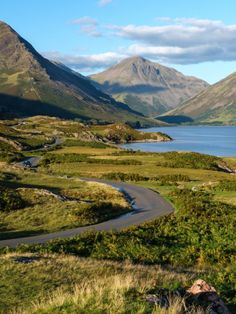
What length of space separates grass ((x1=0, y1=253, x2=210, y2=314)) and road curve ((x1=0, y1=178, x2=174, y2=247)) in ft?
43.0

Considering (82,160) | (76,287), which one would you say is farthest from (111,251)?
(82,160)

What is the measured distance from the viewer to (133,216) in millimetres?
46812

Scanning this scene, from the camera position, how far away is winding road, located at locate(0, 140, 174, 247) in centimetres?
3562

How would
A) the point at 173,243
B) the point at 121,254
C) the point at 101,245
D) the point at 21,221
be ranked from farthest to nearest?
the point at 21,221 → the point at 173,243 → the point at 101,245 → the point at 121,254

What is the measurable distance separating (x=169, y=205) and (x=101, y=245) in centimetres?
2219

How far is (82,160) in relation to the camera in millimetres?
113312

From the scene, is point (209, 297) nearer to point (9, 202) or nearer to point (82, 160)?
point (9, 202)

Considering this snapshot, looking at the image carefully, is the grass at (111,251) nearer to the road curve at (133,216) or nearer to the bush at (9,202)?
the bush at (9,202)

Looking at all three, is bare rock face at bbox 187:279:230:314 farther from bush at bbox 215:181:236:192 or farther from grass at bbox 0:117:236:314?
bush at bbox 215:181:236:192

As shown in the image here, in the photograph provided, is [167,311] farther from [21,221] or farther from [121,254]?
[21,221]

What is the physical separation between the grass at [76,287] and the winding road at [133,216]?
13.2 meters

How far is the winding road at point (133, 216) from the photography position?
117ft

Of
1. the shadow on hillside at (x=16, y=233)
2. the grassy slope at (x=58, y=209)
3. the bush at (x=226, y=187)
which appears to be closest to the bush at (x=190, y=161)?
the bush at (x=226, y=187)

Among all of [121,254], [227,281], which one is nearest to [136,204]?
[121,254]
